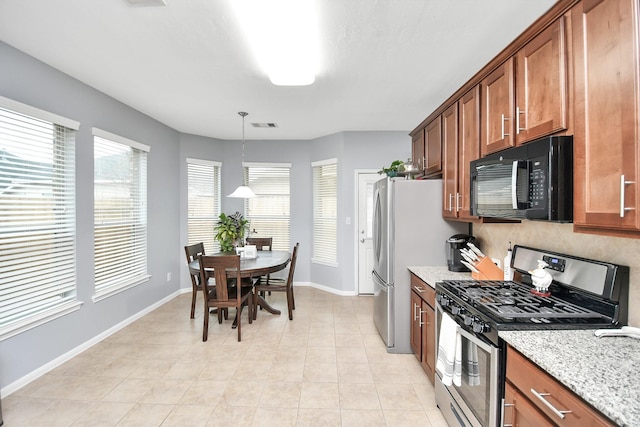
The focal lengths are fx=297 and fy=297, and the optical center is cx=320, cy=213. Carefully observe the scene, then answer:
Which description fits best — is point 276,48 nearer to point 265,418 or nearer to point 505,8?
point 505,8

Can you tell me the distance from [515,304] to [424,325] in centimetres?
101

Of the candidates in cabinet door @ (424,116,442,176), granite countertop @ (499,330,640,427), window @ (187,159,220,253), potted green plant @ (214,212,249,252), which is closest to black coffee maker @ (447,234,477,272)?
cabinet door @ (424,116,442,176)

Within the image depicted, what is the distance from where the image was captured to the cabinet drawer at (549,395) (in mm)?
935

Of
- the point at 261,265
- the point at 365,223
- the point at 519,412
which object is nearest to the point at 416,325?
the point at 519,412

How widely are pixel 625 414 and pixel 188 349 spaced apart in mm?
3213

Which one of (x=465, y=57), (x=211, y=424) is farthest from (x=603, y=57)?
(x=211, y=424)

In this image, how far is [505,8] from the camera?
1.85m

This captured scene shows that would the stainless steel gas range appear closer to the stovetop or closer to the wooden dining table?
the stovetop

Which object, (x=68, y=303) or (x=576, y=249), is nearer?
(x=576, y=249)

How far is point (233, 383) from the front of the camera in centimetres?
244

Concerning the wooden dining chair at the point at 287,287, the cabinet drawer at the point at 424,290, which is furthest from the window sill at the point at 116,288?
the cabinet drawer at the point at 424,290

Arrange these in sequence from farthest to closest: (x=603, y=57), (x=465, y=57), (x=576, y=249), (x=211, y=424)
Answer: (x=465, y=57), (x=211, y=424), (x=576, y=249), (x=603, y=57)

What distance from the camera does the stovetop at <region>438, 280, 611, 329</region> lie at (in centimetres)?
140

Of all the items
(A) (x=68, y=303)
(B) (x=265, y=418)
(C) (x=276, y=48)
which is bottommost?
(B) (x=265, y=418)
